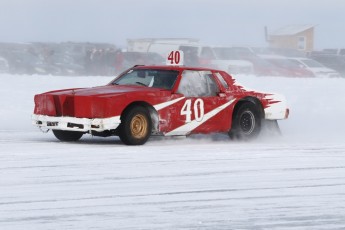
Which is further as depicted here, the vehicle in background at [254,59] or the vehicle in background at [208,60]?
the vehicle in background at [254,59]

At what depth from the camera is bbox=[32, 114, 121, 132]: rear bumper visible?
12.0 meters

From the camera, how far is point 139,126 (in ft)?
40.7

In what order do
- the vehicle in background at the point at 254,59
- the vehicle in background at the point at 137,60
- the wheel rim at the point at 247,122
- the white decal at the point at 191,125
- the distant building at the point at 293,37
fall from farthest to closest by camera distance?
the distant building at the point at 293,37, the vehicle in background at the point at 254,59, the vehicle in background at the point at 137,60, the wheel rim at the point at 247,122, the white decal at the point at 191,125

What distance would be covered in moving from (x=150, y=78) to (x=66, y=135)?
1.49 metres

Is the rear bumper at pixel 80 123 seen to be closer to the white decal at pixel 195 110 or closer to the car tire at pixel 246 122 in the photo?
the white decal at pixel 195 110

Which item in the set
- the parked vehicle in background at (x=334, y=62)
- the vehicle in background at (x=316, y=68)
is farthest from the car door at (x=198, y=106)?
the parked vehicle in background at (x=334, y=62)

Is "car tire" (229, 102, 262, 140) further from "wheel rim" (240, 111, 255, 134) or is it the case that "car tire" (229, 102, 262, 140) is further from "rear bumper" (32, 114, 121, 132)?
"rear bumper" (32, 114, 121, 132)

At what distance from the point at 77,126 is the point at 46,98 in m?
0.73

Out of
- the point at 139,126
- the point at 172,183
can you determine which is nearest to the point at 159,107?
the point at 139,126

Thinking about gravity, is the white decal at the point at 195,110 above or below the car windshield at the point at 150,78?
below

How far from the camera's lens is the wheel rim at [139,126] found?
12.3 meters

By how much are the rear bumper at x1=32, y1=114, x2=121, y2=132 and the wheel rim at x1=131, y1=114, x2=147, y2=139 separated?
324 millimetres

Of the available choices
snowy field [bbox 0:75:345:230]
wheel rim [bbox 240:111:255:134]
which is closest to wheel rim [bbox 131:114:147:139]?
snowy field [bbox 0:75:345:230]

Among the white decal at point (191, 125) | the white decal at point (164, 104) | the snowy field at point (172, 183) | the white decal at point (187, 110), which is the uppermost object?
the white decal at point (164, 104)
